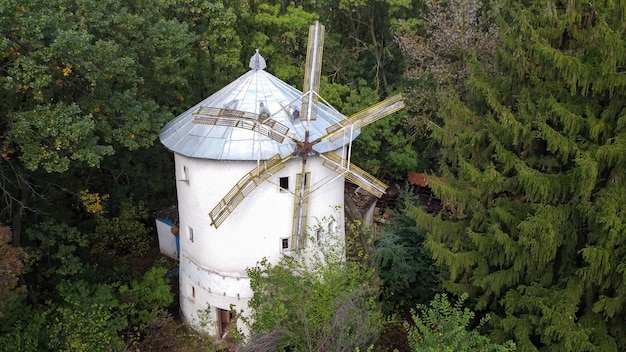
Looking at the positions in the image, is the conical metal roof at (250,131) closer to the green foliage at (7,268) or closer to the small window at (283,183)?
the small window at (283,183)

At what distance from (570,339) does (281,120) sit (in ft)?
28.3

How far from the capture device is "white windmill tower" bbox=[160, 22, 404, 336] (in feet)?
43.9

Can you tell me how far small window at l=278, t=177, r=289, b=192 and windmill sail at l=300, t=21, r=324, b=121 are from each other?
1.78 meters

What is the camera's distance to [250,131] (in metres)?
13.6

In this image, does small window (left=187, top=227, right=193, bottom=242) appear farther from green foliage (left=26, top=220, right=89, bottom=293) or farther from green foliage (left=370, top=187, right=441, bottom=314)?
green foliage (left=370, top=187, right=441, bottom=314)

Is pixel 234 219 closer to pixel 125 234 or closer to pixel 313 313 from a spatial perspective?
pixel 313 313

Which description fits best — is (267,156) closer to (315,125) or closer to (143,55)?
(315,125)

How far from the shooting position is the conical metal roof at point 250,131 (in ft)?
44.0

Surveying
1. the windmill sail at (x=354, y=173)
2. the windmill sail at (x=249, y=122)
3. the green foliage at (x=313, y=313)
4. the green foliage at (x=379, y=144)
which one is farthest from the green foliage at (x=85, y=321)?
the green foliage at (x=379, y=144)

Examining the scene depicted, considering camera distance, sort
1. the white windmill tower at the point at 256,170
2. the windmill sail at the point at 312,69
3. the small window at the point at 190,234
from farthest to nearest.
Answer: the small window at the point at 190,234 → the windmill sail at the point at 312,69 → the white windmill tower at the point at 256,170

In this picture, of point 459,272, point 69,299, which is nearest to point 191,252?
point 69,299

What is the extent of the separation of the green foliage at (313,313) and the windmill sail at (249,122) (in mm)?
3485

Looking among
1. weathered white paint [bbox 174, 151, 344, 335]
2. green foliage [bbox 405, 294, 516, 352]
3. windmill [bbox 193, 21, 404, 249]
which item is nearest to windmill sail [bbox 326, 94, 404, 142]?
windmill [bbox 193, 21, 404, 249]

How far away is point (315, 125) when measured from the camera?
1441 cm
